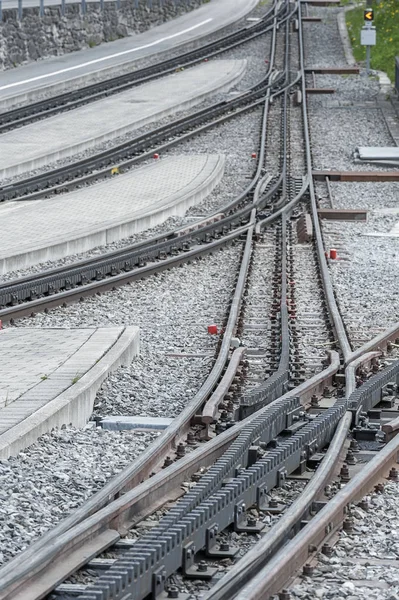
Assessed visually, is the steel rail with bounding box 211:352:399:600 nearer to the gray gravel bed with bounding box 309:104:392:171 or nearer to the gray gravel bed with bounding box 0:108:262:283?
the gray gravel bed with bounding box 0:108:262:283

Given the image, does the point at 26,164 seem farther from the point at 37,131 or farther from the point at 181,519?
the point at 181,519

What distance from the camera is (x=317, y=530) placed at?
22.2 feet

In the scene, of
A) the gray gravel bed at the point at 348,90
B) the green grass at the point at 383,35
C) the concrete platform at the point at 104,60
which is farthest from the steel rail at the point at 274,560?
the green grass at the point at 383,35

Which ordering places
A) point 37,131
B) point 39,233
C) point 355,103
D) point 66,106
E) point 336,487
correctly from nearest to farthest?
point 336,487 → point 39,233 → point 37,131 → point 66,106 → point 355,103

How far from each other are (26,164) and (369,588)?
726 inches

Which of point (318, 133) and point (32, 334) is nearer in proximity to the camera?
point (32, 334)

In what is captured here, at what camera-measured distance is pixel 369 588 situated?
6379 millimetres

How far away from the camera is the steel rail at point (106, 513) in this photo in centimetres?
607

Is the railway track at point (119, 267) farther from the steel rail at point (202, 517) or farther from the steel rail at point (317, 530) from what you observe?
the steel rail at point (317, 530)

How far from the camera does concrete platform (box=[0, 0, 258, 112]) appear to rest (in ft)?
111

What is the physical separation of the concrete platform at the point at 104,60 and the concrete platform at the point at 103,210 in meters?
8.78

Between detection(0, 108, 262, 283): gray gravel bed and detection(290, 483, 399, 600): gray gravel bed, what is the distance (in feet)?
28.6

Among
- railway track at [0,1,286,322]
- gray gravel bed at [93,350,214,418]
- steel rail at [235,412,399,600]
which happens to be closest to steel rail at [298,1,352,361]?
railway track at [0,1,286,322]

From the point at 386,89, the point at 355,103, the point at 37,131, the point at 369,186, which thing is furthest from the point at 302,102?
the point at 369,186
